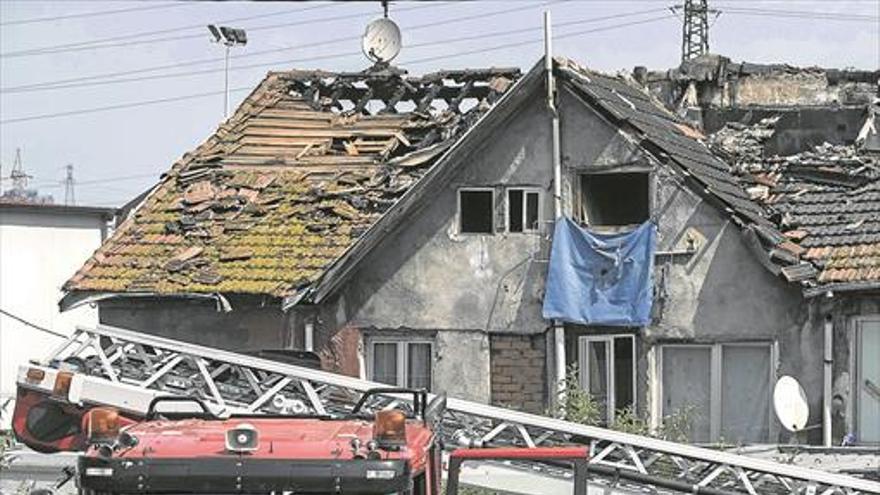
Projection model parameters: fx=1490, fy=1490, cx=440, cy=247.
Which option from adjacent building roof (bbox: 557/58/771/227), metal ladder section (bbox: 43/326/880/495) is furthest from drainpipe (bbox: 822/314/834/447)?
metal ladder section (bbox: 43/326/880/495)

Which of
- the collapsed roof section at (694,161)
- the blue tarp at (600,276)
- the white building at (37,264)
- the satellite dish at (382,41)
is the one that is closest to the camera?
the collapsed roof section at (694,161)

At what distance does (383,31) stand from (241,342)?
7.83 metres

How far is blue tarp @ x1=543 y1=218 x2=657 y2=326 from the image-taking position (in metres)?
18.9

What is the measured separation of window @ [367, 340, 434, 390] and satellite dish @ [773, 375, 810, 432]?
481cm

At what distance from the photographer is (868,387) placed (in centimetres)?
1788

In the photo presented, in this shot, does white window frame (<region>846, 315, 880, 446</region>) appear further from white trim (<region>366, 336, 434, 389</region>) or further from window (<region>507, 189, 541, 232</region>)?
white trim (<region>366, 336, 434, 389</region>)

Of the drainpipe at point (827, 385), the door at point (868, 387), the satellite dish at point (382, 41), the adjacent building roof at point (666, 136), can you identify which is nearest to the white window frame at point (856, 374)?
the door at point (868, 387)

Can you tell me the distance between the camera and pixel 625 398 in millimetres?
19141

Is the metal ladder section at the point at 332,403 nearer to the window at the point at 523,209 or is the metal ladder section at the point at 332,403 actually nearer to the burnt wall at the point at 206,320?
the burnt wall at the point at 206,320

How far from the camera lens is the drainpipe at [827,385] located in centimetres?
1789

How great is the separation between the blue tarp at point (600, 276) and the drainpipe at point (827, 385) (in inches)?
87.4

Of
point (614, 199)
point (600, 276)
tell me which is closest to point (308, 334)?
point (600, 276)

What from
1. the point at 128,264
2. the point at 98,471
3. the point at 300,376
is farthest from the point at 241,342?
the point at 98,471

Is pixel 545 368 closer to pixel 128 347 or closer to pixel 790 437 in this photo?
pixel 790 437
